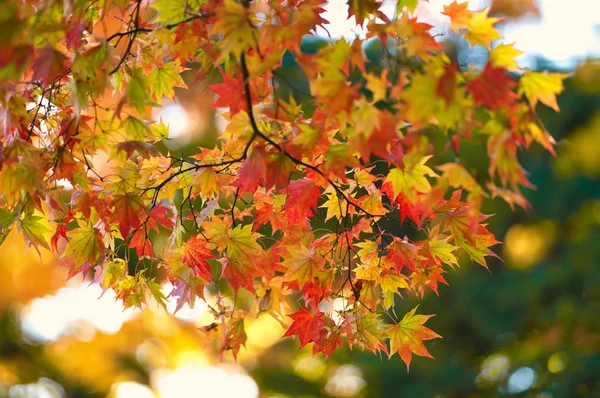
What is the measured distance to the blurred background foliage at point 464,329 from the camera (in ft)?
16.0

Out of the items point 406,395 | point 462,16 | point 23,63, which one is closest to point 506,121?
point 462,16

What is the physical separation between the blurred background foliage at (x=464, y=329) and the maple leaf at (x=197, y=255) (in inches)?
113

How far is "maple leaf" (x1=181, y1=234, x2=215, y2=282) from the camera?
167 centimetres

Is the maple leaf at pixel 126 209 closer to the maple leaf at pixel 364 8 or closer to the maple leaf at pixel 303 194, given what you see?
the maple leaf at pixel 303 194

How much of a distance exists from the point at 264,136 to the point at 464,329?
169 inches

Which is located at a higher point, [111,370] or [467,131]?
[111,370]

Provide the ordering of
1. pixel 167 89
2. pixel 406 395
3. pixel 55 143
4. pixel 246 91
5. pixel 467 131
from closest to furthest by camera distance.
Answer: pixel 467 131 < pixel 246 91 < pixel 55 143 < pixel 167 89 < pixel 406 395

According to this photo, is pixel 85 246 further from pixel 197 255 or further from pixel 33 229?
pixel 197 255

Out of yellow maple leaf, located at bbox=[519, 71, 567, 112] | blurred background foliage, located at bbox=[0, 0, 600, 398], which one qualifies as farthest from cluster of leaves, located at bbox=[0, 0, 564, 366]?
blurred background foliage, located at bbox=[0, 0, 600, 398]

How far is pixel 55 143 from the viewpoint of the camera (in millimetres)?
1511

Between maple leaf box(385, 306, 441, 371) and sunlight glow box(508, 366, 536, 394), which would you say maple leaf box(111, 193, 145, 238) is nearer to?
maple leaf box(385, 306, 441, 371)

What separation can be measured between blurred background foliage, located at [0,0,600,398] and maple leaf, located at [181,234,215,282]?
9.42ft

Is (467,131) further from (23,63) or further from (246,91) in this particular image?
(23,63)

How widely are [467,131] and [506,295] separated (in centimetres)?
418
